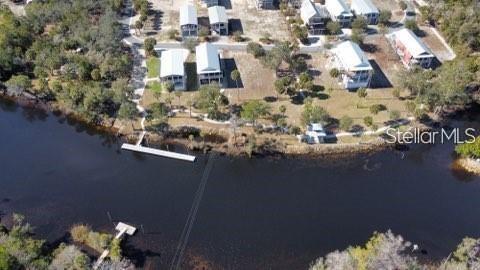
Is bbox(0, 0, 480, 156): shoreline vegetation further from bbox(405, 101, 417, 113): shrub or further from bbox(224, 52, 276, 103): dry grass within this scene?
bbox(224, 52, 276, 103): dry grass

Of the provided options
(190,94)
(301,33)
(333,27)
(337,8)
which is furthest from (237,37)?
(337,8)

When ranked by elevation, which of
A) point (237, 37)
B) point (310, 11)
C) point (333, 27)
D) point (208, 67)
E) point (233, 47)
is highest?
point (310, 11)

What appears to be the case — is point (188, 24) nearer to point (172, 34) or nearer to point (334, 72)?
point (172, 34)

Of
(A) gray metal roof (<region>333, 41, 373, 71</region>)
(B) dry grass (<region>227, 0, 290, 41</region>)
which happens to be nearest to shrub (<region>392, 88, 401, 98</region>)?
(A) gray metal roof (<region>333, 41, 373, 71</region>)

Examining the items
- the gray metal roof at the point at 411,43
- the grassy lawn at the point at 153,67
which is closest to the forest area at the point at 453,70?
the gray metal roof at the point at 411,43

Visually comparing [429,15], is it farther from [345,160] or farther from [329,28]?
[345,160]

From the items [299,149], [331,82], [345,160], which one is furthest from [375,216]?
[331,82]
